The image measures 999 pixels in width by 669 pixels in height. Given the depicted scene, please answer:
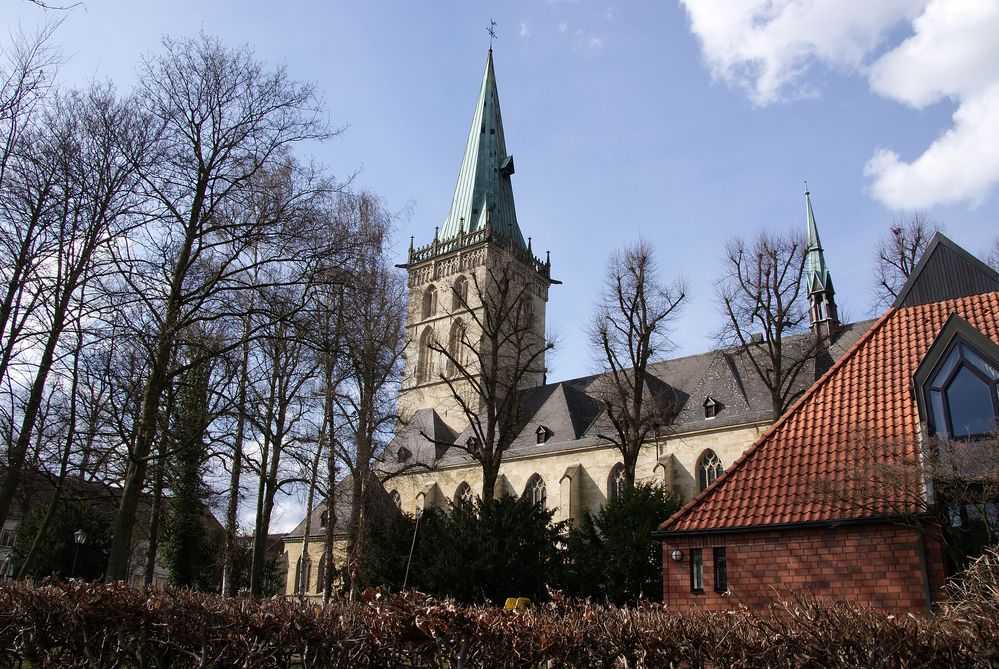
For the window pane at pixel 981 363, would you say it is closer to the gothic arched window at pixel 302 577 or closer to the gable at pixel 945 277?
the gable at pixel 945 277

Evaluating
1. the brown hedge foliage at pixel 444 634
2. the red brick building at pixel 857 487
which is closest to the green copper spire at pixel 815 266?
the red brick building at pixel 857 487

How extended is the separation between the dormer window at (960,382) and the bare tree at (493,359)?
503 inches

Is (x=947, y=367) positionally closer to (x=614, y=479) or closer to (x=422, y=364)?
(x=614, y=479)

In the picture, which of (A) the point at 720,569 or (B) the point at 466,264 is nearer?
(A) the point at 720,569

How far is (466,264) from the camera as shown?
5166 centimetres

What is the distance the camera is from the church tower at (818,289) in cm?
3725

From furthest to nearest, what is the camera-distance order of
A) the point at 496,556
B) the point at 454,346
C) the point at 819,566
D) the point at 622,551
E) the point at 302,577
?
1. the point at 454,346
2. the point at 622,551
3. the point at 496,556
4. the point at 302,577
5. the point at 819,566

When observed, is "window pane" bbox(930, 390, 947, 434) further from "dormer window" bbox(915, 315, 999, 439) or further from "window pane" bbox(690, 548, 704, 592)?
"window pane" bbox(690, 548, 704, 592)

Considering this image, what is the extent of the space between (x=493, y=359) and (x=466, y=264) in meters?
26.8

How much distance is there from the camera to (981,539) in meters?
11.8

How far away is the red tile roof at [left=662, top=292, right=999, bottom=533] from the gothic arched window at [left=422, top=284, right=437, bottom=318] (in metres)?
38.8

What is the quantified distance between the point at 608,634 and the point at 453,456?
3708cm

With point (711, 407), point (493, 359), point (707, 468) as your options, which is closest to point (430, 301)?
point (711, 407)

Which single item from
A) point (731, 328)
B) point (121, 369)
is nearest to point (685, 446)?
point (731, 328)
